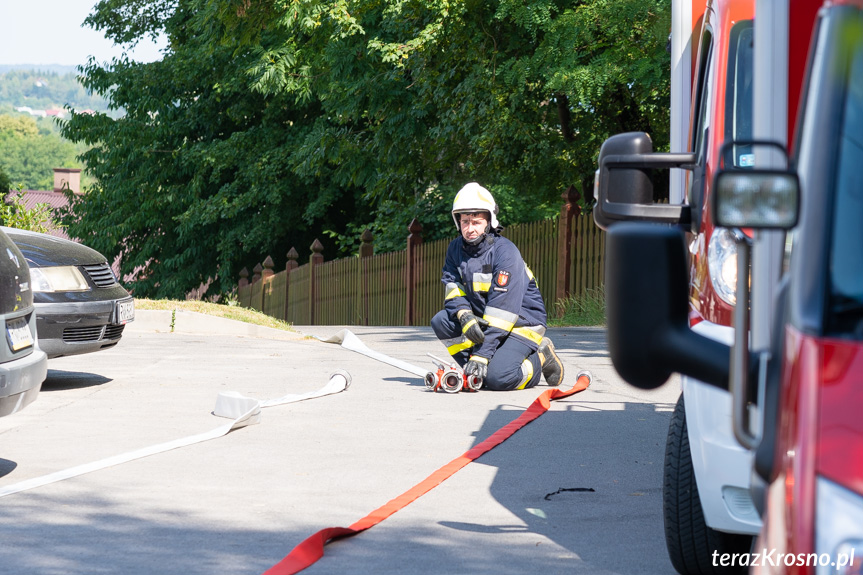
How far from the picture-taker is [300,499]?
505cm

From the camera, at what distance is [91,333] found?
8.58m

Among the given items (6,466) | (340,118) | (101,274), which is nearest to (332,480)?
(6,466)

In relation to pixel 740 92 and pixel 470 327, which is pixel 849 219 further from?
pixel 470 327

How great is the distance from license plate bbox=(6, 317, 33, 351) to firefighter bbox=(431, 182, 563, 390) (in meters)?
3.26

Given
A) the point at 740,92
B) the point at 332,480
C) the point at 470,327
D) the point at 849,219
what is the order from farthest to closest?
the point at 470,327 → the point at 332,480 → the point at 740,92 → the point at 849,219

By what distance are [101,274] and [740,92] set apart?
609 cm

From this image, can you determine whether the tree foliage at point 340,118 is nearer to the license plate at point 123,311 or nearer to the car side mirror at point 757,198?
the license plate at point 123,311

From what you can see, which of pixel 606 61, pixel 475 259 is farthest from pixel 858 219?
pixel 606 61

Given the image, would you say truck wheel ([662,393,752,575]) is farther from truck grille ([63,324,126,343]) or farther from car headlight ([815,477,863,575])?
truck grille ([63,324,126,343])

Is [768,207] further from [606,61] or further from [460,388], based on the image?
[606,61]

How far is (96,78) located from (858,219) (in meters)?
29.4

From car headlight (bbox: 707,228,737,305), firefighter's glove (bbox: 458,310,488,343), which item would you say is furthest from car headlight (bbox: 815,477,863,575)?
firefighter's glove (bbox: 458,310,488,343)

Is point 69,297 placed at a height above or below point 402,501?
above

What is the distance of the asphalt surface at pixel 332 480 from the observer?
4168 millimetres
